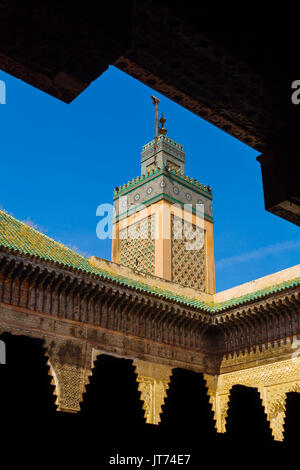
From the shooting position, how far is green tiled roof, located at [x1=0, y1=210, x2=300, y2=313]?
36.2ft

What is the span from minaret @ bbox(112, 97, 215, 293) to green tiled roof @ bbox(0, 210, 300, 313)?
3521mm

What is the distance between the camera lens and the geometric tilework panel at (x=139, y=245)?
1777 centimetres

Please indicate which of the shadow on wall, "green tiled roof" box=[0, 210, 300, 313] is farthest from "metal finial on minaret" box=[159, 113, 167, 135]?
the shadow on wall

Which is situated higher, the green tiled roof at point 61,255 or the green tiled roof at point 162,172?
the green tiled roof at point 162,172

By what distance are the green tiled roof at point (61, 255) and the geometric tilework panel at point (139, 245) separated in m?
3.65

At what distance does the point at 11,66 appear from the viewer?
1.40 m

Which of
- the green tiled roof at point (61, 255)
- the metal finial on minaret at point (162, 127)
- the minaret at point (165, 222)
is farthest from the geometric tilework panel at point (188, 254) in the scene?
the metal finial on minaret at point (162, 127)

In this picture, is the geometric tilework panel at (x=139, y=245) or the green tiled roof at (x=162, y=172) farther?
the green tiled roof at (x=162, y=172)

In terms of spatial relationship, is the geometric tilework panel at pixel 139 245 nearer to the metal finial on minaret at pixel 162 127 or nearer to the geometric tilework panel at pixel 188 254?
the geometric tilework panel at pixel 188 254

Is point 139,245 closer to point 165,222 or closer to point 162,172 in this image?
point 165,222

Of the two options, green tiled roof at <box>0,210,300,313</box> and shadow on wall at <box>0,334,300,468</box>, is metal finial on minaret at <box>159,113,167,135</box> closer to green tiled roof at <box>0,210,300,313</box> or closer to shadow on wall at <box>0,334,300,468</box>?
green tiled roof at <box>0,210,300,313</box>

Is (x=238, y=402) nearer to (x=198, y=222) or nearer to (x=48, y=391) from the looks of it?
(x=48, y=391)

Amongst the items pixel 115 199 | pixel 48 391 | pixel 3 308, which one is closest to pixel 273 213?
pixel 48 391

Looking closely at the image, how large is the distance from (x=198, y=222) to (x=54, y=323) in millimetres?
9560
